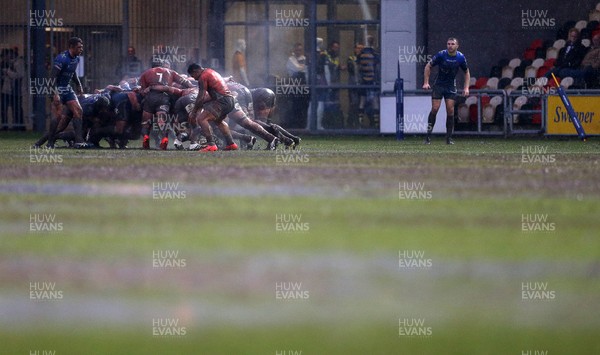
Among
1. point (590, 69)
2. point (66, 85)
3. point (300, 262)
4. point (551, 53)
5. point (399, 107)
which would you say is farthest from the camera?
point (551, 53)

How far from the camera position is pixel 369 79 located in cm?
3616

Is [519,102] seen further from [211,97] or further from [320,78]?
[211,97]

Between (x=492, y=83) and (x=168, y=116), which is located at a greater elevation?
(x=492, y=83)

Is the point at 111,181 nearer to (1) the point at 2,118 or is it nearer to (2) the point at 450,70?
(2) the point at 450,70

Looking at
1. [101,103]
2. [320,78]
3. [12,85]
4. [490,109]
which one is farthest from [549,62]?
[12,85]

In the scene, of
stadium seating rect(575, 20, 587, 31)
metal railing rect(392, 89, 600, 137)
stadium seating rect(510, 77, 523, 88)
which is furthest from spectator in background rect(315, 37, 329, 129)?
stadium seating rect(575, 20, 587, 31)

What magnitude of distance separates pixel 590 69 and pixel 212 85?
37.7ft

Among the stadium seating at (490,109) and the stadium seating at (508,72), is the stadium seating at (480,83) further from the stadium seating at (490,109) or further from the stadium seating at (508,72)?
the stadium seating at (490,109)

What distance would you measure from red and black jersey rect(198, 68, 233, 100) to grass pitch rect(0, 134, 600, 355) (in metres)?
5.76

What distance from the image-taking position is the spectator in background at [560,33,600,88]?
104 ft

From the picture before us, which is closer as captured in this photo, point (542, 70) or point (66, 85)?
point (66, 85)

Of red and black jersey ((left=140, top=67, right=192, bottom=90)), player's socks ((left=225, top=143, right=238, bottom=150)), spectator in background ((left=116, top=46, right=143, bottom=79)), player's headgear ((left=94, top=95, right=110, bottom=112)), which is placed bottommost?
player's socks ((left=225, top=143, right=238, bottom=150))

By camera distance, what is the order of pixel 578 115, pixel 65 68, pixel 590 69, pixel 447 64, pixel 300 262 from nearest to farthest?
pixel 300 262 → pixel 65 68 → pixel 447 64 → pixel 578 115 → pixel 590 69

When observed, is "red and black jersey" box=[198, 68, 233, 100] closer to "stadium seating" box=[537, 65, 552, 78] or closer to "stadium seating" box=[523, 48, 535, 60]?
"stadium seating" box=[537, 65, 552, 78]
